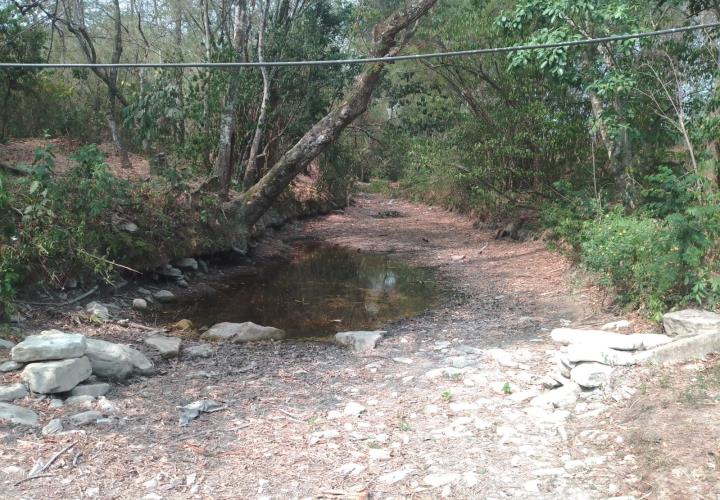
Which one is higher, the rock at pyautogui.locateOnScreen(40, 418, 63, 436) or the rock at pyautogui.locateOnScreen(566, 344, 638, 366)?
the rock at pyautogui.locateOnScreen(566, 344, 638, 366)

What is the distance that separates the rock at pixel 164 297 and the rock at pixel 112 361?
3.31 m

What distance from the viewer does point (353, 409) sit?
492 centimetres

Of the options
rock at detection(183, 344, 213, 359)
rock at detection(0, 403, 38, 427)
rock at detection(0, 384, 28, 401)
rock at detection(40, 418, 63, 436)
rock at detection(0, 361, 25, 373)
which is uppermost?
rock at detection(0, 361, 25, 373)

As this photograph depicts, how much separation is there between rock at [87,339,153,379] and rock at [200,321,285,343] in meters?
1.57

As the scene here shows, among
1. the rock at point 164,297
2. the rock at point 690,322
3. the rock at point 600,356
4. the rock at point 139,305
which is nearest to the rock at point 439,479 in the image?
the rock at point 600,356

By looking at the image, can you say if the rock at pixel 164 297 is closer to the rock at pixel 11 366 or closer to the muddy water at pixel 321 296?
the muddy water at pixel 321 296

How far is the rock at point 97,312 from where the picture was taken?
729cm

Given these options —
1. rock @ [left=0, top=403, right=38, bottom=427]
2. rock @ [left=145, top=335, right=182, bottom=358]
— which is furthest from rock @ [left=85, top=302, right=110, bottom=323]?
rock @ [left=0, top=403, right=38, bottom=427]

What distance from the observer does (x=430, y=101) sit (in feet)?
49.2

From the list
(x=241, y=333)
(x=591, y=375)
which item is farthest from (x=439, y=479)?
(x=241, y=333)

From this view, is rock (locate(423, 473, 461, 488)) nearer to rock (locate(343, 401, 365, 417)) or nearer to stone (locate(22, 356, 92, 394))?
rock (locate(343, 401, 365, 417))

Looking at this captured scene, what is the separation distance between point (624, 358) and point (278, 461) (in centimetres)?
291

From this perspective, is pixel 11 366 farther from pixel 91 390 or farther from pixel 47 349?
pixel 91 390

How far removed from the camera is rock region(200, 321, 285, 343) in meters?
7.38
